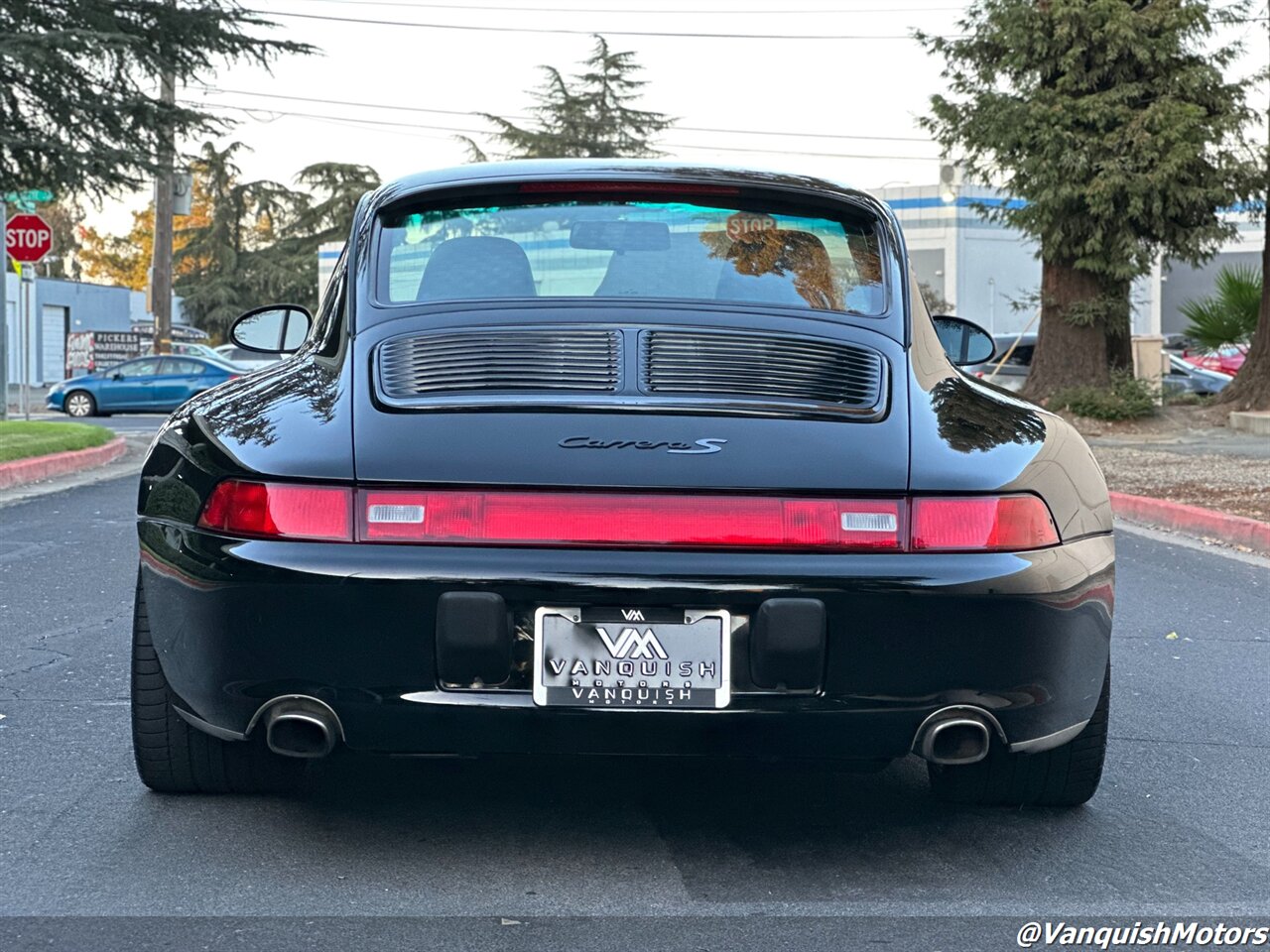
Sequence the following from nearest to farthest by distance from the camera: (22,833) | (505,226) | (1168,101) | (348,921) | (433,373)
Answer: (348,921)
(433,373)
(22,833)
(505,226)
(1168,101)

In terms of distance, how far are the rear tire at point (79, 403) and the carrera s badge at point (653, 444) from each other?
27870 millimetres

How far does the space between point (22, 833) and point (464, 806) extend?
3.27 ft

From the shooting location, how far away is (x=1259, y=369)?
2081cm

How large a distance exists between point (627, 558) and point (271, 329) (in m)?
2.73

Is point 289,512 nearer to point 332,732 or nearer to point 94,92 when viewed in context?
point 332,732

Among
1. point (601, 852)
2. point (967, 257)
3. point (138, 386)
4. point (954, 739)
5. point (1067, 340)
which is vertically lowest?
point (601, 852)

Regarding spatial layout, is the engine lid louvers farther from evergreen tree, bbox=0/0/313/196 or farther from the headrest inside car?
evergreen tree, bbox=0/0/313/196

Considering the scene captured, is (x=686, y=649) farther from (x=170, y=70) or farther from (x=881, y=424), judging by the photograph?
(x=170, y=70)

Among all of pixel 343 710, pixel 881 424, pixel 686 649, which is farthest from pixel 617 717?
pixel 881 424

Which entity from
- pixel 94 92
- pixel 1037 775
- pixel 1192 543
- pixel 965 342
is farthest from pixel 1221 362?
pixel 1037 775

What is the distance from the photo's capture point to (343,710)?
3.27 meters

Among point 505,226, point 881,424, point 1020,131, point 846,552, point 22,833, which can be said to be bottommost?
point 22,833

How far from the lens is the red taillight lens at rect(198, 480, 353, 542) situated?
10.6 feet

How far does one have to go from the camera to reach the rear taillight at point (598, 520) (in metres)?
3.21
